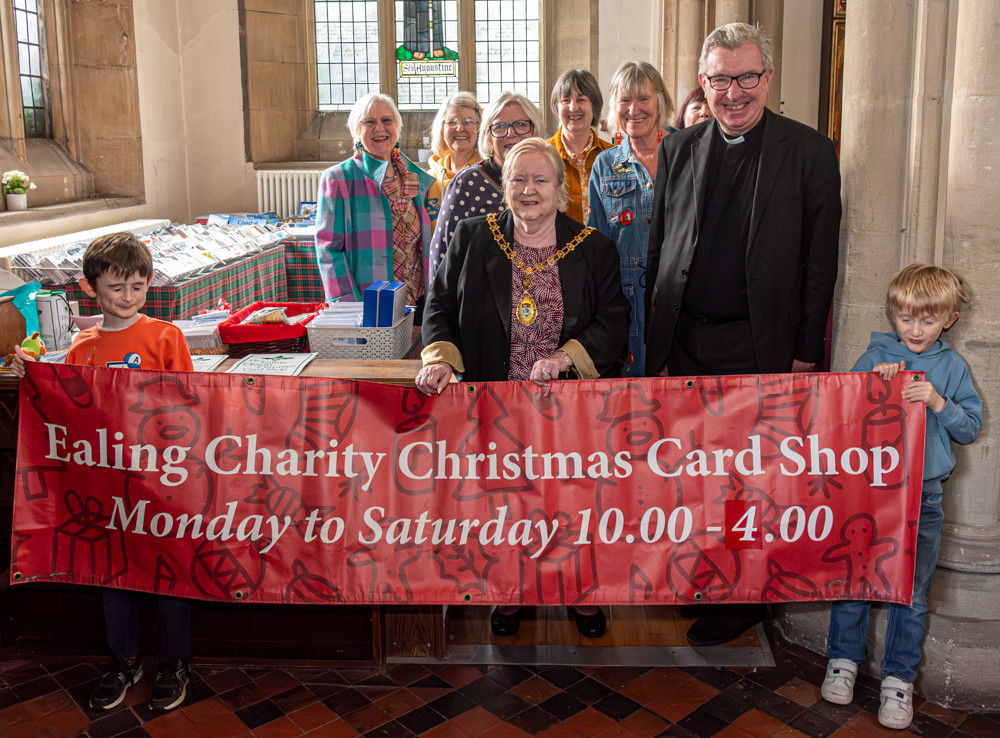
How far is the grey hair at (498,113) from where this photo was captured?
3691 millimetres

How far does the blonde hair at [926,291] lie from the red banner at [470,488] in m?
0.22

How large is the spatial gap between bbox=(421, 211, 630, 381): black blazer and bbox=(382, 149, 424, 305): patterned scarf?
1311 mm

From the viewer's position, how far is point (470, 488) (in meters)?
2.84

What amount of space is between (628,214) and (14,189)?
584 cm

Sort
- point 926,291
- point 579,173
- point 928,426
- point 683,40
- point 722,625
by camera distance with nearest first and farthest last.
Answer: point 926,291, point 928,426, point 722,625, point 579,173, point 683,40

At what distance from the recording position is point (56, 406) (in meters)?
2.89

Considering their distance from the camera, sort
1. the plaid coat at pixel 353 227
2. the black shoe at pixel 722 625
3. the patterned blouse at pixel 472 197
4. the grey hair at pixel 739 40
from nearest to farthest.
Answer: the grey hair at pixel 739 40
the black shoe at pixel 722 625
the patterned blouse at pixel 472 197
the plaid coat at pixel 353 227

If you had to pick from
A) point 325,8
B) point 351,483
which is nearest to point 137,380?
point 351,483

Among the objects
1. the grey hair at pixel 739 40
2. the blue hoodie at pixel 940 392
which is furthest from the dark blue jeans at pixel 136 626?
the grey hair at pixel 739 40

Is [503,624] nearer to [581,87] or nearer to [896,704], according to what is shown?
[896,704]

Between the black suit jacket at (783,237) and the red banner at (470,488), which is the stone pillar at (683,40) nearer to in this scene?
the black suit jacket at (783,237)

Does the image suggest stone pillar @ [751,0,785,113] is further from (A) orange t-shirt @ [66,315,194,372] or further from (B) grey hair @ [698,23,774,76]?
(A) orange t-shirt @ [66,315,194,372]

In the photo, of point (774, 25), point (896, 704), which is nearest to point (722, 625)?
point (896, 704)

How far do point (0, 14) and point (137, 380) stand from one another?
21.5 ft
